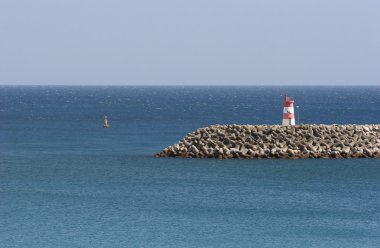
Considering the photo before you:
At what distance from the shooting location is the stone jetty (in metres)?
48.2

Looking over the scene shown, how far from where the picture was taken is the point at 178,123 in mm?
94062

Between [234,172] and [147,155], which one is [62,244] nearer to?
[234,172]

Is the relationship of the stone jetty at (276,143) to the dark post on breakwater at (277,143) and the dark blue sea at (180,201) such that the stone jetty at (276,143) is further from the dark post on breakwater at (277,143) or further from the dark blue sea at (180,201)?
the dark blue sea at (180,201)

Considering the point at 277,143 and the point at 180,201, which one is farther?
→ the point at 277,143

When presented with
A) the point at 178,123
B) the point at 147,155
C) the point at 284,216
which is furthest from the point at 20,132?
the point at 284,216

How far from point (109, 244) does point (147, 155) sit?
2416cm

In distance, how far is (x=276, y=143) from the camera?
48406 mm

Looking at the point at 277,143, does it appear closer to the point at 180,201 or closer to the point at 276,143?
the point at 276,143

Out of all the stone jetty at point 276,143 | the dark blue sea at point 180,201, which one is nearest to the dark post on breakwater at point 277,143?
the stone jetty at point 276,143

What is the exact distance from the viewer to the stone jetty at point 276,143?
1897 inches

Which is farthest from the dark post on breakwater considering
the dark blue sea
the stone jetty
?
the dark blue sea

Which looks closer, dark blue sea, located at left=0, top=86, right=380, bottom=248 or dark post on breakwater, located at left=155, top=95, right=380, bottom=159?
dark blue sea, located at left=0, top=86, right=380, bottom=248

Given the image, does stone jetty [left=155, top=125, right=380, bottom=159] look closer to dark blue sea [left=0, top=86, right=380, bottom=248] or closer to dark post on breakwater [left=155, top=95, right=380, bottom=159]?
dark post on breakwater [left=155, top=95, right=380, bottom=159]

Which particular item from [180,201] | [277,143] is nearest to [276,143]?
[277,143]
